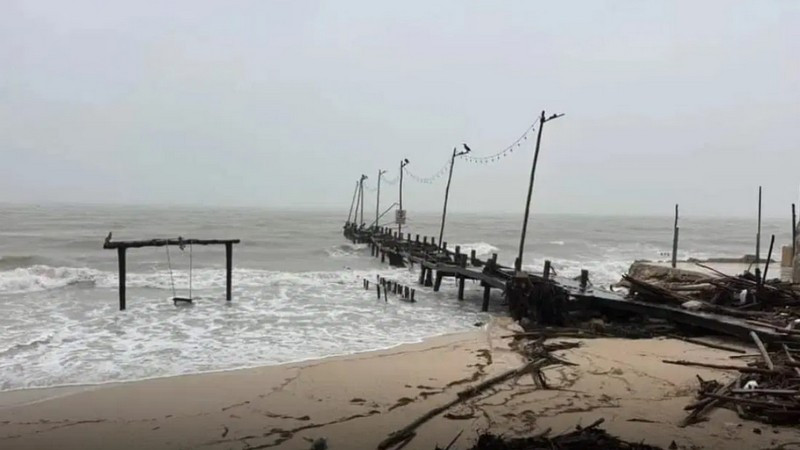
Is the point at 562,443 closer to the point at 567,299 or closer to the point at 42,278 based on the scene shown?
the point at 567,299

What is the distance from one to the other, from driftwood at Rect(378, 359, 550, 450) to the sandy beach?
129mm

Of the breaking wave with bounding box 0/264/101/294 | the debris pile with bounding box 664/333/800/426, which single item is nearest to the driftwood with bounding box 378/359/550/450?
the debris pile with bounding box 664/333/800/426

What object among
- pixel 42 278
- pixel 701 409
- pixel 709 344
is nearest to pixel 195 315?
pixel 42 278

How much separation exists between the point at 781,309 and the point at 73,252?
37199 millimetres

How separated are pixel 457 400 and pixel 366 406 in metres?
1.26

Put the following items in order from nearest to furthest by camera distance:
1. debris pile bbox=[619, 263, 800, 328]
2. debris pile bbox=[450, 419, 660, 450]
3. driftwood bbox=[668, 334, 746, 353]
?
debris pile bbox=[450, 419, 660, 450] < driftwood bbox=[668, 334, 746, 353] < debris pile bbox=[619, 263, 800, 328]

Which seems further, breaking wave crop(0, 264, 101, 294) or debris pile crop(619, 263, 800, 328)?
breaking wave crop(0, 264, 101, 294)

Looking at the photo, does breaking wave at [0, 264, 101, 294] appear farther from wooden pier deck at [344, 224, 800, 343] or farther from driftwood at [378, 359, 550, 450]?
driftwood at [378, 359, 550, 450]

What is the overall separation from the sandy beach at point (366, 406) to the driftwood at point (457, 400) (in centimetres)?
13

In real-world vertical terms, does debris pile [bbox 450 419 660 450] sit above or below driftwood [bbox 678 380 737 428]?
above

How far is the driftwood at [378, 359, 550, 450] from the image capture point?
6610 millimetres

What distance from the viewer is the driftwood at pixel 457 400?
6.61m

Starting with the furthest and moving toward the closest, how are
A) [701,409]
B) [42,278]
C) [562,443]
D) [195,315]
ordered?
[42,278], [195,315], [701,409], [562,443]

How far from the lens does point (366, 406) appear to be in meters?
8.04
